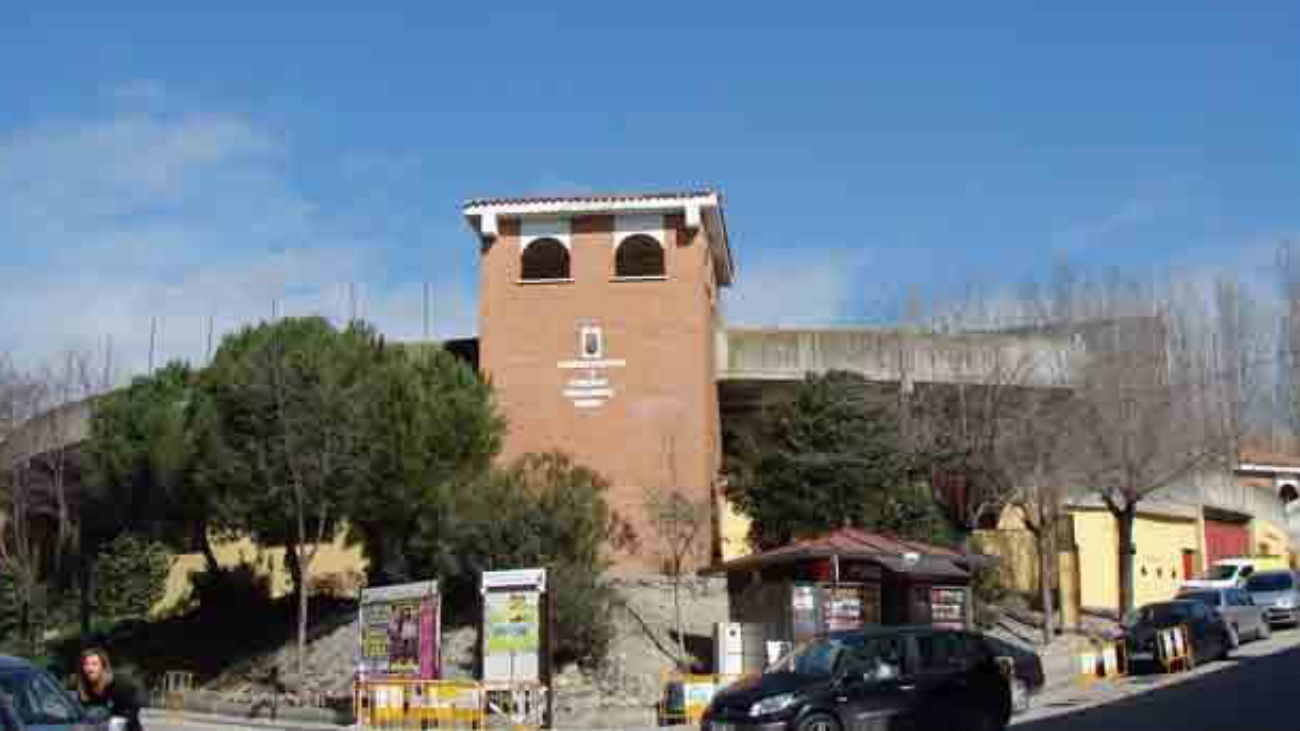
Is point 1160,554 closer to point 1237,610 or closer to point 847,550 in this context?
point 1237,610

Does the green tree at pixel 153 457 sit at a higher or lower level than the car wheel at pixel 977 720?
higher

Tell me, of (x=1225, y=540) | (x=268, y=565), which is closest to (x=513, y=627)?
(x=268, y=565)

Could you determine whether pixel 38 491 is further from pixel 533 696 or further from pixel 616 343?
pixel 533 696

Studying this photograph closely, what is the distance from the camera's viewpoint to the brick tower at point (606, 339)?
1481 inches

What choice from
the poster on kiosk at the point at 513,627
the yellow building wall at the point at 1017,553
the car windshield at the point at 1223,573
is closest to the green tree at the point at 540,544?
the poster on kiosk at the point at 513,627

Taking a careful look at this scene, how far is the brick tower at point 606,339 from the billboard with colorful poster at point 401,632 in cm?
1162

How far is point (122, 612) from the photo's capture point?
43.0 metres

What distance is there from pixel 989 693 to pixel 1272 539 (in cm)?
4663

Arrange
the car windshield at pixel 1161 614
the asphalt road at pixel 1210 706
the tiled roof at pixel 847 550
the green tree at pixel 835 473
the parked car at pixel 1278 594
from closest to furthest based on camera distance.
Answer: the asphalt road at pixel 1210 706 → the tiled roof at pixel 847 550 → the car windshield at pixel 1161 614 → the green tree at pixel 835 473 → the parked car at pixel 1278 594

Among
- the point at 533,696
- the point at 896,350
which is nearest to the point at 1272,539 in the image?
the point at 896,350

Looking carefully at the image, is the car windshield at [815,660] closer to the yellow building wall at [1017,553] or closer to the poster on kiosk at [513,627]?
the poster on kiosk at [513,627]

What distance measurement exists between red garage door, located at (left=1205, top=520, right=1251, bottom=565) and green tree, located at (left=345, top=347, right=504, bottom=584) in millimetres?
29575

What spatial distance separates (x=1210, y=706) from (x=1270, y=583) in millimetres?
19688

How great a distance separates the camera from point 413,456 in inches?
1270
